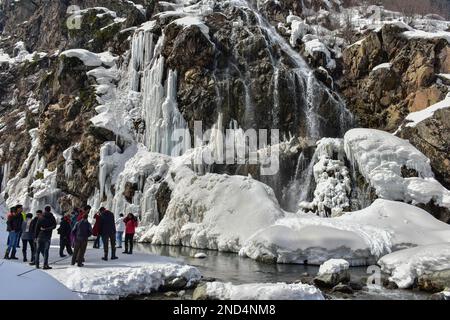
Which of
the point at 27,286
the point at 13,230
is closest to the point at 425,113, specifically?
the point at 13,230

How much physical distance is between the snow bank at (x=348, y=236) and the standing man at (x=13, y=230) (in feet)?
33.8

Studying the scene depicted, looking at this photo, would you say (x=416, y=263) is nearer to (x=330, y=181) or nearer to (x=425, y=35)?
(x=330, y=181)

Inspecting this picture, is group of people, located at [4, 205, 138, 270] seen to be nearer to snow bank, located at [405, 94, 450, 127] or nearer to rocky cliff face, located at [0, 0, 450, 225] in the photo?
rocky cliff face, located at [0, 0, 450, 225]

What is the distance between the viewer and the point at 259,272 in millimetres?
17062

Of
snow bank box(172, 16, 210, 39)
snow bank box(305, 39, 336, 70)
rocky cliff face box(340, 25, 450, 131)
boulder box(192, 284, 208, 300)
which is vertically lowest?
boulder box(192, 284, 208, 300)

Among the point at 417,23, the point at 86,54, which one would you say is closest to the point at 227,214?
the point at 86,54

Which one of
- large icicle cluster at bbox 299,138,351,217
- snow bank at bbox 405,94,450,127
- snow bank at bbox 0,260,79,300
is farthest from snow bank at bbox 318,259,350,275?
snow bank at bbox 405,94,450,127

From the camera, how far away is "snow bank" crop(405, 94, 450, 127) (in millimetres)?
29945

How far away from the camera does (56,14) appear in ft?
210

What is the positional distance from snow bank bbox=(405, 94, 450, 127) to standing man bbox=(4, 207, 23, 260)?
2558 cm

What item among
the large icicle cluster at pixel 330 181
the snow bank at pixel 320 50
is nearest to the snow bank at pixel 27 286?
the large icicle cluster at pixel 330 181

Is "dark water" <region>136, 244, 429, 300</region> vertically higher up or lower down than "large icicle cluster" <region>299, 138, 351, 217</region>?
lower down

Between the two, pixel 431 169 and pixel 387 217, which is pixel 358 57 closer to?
pixel 431 169

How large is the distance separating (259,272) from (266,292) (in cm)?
604
